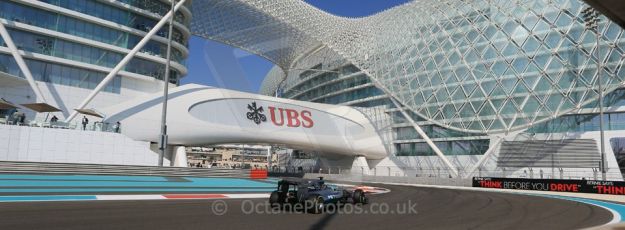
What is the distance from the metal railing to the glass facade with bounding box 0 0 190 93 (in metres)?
17.6

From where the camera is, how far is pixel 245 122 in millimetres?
49656

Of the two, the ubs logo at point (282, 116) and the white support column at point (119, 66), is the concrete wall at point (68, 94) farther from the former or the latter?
the ubs logo at point (282, 116)

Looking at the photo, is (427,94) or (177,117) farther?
(427,94)

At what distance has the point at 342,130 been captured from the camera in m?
58.8

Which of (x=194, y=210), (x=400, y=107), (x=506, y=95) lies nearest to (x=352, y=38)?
(x=400, y=107)

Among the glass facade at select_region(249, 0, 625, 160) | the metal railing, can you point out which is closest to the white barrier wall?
the metal railing

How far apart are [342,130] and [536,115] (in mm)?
22019

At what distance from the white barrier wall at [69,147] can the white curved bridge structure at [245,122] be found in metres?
3.82

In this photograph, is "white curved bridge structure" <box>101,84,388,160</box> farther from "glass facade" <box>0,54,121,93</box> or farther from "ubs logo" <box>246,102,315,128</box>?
"glass facade" <box>0,54,121,93</box>

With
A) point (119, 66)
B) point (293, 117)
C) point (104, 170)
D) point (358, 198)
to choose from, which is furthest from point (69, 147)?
point (358, 198)

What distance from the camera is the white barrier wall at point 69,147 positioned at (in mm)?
34594

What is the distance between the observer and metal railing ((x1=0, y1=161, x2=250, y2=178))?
2816 cm

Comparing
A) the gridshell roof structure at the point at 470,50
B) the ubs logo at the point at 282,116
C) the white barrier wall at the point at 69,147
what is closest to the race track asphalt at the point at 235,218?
the white barrier wall at the point at 69,147

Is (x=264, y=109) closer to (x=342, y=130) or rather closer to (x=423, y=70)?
(x=342, y=130)
